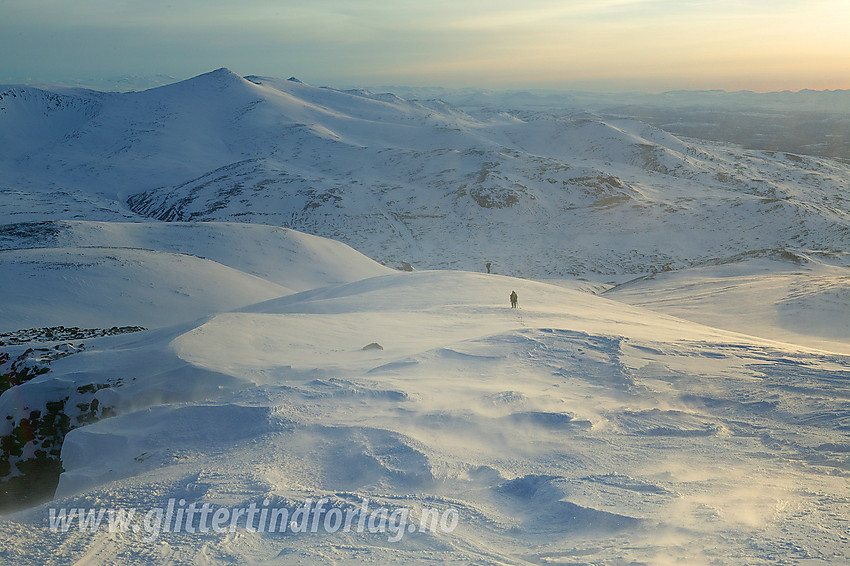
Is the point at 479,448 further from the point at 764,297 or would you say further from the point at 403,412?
the point at 764,297

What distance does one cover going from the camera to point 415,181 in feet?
255

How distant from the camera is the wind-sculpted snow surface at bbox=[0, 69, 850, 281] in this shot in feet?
188

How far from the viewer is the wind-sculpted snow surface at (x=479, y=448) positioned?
5.35m

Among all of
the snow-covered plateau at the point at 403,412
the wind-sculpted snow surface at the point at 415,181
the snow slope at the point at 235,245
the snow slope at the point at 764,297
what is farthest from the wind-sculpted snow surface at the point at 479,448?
the wind-sculpted snow surface at the point at 415,181

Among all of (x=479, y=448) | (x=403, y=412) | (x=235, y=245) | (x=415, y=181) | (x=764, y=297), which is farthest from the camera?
(x=415, y=181)

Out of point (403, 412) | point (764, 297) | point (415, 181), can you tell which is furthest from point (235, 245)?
point (415, 181)

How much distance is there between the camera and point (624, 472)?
6891 millimetres

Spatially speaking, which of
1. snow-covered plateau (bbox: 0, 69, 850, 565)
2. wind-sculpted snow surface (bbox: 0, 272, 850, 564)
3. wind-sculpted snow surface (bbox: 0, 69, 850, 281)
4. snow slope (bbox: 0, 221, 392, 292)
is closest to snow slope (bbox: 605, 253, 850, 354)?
snow-covered plateau (bbox: 0, 69, 850, 565)

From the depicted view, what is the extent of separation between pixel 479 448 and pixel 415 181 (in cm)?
7224

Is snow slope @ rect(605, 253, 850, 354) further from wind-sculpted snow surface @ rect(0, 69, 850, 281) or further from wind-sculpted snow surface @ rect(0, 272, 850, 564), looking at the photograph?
wind-sculpted snow surface @ rect(0, 272, 850, 564)

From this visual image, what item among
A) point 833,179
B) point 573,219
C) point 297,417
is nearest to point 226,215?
point 573,219

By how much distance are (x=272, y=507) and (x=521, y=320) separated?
35.8ft

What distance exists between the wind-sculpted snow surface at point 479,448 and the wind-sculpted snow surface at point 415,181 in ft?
128

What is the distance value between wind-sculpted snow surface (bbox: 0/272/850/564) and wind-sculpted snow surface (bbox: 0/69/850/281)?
3888 centimetres
